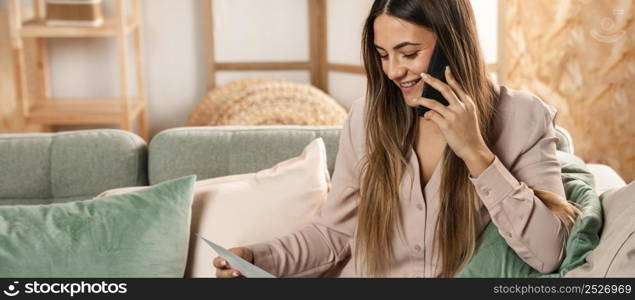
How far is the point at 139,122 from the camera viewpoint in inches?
154

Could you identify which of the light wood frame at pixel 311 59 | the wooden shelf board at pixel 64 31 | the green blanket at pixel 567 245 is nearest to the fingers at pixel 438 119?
the green blanket at pixel 567 245

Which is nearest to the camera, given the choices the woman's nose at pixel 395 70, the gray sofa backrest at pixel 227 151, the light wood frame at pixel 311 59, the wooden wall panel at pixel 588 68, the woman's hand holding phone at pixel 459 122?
the woman's hand holding phone at pixel 459 122

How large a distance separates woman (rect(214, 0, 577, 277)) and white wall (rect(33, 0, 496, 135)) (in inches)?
86.1

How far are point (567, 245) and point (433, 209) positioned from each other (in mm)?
262

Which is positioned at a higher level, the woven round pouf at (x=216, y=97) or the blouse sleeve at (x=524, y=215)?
the blouse sleeve at (x=524, y=215)

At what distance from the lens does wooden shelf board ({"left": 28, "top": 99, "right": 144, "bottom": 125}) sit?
353cm

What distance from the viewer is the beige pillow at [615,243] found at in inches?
48.4

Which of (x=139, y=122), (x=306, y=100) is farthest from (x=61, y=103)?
(x=306, y=100)

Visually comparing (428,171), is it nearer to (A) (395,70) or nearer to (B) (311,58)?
(A) (395,70)

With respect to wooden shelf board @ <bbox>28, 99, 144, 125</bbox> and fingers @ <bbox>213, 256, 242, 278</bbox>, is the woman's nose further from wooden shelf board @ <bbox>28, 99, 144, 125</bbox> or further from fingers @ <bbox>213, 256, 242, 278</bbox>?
wooden shelf board @ <bbox>28, 99, 144, 125</bbox>

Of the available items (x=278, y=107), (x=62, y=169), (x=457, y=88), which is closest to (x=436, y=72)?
(x=457, y=88)

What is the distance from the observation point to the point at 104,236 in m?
1.64

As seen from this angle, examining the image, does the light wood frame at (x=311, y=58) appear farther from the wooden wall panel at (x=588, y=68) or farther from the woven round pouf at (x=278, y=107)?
the wooden wall panel at (x=588, y=68)

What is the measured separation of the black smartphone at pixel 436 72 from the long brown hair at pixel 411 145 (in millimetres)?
15
